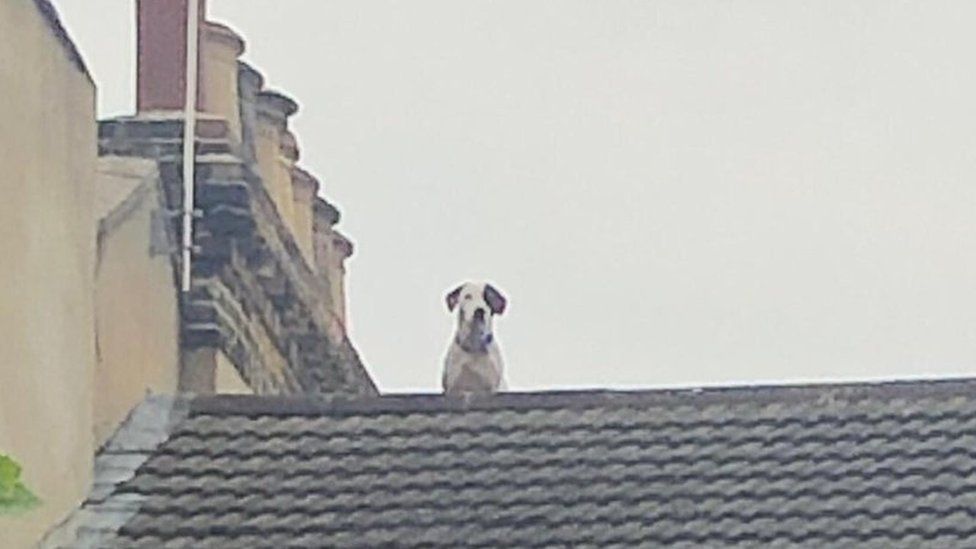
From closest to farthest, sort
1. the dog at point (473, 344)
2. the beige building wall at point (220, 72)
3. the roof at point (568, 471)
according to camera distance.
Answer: the roof at point (568, 471), the dog at point (473, 344), the beige building wall at point (220, 72)

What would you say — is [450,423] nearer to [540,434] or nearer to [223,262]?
[540,434]

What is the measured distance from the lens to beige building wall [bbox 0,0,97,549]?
40.7 ft

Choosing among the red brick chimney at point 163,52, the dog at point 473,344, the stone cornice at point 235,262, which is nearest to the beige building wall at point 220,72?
the red brick chimney at point 163,52

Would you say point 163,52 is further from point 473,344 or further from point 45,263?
point 45,263

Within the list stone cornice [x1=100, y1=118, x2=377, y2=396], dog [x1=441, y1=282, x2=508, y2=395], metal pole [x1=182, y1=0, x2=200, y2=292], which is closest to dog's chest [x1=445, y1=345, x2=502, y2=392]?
dog [x1=441, y1=282, x2=508, y2=395]

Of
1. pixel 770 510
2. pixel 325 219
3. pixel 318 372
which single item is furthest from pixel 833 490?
pixel 325 219

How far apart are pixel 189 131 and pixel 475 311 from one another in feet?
6.76

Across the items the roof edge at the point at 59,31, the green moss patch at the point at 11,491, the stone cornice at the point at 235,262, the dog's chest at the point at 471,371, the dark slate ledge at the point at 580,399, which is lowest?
the green moss patch at the point at 11,491

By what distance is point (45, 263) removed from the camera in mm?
13008

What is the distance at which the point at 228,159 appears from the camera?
16.8m

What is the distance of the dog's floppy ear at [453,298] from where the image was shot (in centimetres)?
1549

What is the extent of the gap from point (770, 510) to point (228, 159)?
4.60m

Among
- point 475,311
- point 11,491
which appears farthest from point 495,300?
point 11,491

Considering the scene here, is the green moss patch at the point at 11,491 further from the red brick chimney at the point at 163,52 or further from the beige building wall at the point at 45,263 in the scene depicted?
the red brick chimney at the point at 163,52
